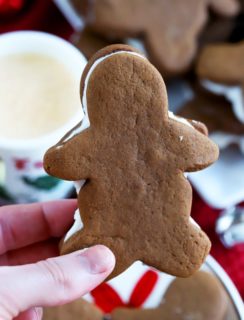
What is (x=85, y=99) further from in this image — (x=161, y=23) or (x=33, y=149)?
(x=161, y=23)

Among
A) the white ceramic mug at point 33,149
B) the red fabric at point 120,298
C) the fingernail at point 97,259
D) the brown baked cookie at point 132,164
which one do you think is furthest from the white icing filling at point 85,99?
the red fabric at point 120,298

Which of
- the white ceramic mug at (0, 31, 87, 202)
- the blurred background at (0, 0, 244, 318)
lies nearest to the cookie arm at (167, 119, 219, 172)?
the white ceramic mug at (0, 31, 87, 202)

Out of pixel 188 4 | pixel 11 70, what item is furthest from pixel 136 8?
pixel 11 70

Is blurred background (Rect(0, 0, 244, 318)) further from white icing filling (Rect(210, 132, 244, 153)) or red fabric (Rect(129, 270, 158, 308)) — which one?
red fabric (Rect(129, 270, 158, 308))

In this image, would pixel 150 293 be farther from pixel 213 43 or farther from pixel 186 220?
pixel 213 43

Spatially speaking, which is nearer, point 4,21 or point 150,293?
point 150,293

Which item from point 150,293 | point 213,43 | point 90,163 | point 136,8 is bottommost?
point 150,293

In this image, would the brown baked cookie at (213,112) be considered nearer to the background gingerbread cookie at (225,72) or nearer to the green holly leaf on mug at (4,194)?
the background gingerbread cookie at (225,72)
